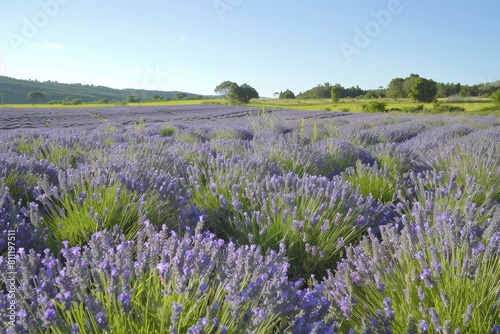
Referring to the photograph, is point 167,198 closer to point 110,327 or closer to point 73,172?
point 73,172

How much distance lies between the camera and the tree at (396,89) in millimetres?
54125

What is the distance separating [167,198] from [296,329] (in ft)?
4.08

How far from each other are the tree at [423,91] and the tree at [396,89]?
253 inches

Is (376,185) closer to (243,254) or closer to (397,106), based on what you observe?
(243,254)

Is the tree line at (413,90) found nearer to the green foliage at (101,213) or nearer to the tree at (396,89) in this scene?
the tree at (396,89)

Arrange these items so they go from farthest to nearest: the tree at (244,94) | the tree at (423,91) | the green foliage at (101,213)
A: 1. the tree at (244,94)
2. the tree at (423,91)
3. the green foliage at (101,213)

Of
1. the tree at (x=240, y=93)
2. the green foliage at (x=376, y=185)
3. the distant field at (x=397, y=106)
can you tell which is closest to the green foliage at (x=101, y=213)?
the green foliage at (x=376, y=185)

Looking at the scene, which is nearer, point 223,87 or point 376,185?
point 376,185

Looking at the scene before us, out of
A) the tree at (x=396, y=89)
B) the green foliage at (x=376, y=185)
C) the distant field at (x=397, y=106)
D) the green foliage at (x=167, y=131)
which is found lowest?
the distant field at (x=397, y=106)

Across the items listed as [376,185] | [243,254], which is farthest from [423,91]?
[243,254]

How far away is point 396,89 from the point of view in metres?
55.1

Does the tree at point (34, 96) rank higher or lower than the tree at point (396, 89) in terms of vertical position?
lower

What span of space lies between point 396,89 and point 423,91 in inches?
372

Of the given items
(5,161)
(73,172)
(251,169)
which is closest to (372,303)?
(251,169)
